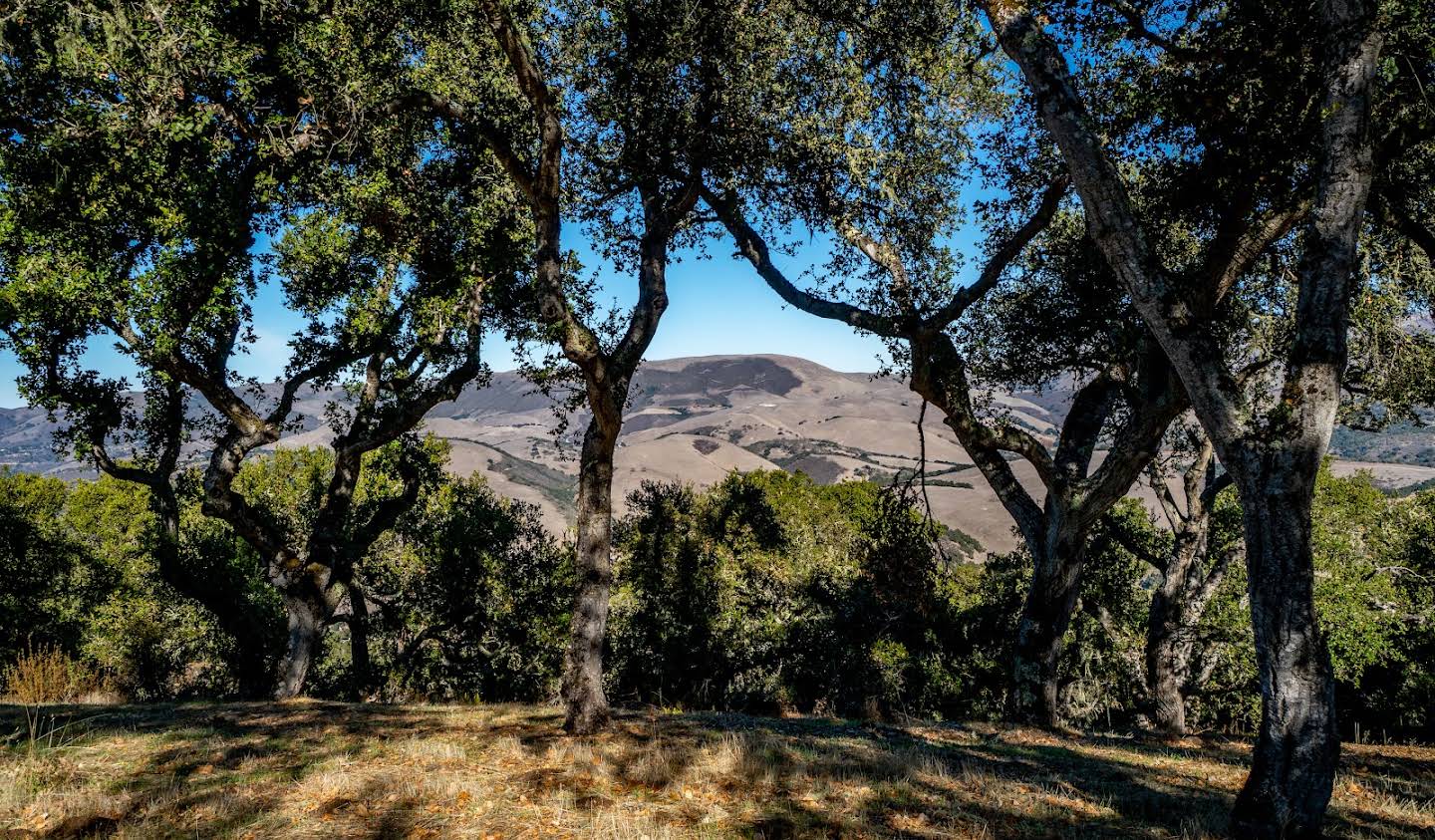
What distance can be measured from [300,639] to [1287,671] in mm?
17449

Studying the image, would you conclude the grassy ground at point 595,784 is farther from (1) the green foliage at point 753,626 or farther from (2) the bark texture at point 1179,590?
(1) the green foliage at point 753,626

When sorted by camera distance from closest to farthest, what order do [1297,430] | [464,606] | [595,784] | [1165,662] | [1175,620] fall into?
[1297,430]
[595,784]
[1165,662]
[1175,620]
[464,606]

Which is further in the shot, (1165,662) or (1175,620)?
(1175,620)

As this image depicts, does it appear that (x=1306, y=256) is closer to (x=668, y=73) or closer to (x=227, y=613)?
(x=668, y=73)

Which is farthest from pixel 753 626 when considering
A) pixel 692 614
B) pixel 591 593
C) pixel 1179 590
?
pixel 591 593

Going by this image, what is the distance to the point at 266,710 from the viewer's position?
10484mm

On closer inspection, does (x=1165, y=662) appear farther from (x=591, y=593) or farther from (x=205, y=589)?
(x=205, y=589)

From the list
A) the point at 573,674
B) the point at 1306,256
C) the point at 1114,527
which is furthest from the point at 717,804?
the point at 1114,527

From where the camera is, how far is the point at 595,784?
6.45 metres

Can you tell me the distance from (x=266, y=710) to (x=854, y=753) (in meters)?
9.16

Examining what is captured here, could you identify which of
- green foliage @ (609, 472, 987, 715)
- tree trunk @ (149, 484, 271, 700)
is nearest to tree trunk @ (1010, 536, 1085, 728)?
green foliage @ (609, 472, 987, 715)

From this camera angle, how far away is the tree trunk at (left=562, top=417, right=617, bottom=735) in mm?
8922

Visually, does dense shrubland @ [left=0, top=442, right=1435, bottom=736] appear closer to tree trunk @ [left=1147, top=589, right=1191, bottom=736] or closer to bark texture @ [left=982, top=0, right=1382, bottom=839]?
tree trunk @ [left=1147, top=589, right=1191, bottom=736]

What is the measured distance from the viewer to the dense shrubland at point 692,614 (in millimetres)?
24641
